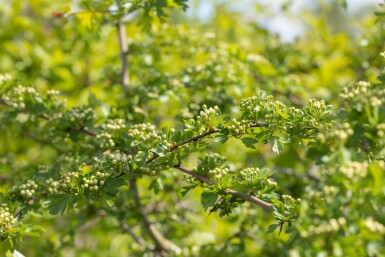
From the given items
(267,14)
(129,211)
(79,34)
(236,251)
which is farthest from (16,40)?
(236,251)

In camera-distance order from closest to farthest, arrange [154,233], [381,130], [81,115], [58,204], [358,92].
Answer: [381,130], [358,92], [58,204], [81,115], [154,233]

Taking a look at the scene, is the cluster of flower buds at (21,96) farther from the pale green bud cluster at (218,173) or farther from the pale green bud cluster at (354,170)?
the pale green bud cluster at (354,170)

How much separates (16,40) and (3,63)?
0.72 metres

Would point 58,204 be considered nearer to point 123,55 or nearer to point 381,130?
point 381,130

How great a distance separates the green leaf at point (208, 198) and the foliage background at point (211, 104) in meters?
0.38

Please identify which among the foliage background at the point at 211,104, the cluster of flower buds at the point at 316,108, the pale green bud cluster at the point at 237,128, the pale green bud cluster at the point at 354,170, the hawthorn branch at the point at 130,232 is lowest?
the hawthorn branch at the point at 130,232

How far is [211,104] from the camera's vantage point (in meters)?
3.13

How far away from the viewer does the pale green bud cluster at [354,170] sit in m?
1.48

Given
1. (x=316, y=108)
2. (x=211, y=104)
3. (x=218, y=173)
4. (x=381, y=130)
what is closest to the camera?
(x=381, y=130)

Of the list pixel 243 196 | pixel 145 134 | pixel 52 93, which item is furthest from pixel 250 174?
pixel 52 93

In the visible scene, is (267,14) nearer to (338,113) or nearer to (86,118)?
(86,118)

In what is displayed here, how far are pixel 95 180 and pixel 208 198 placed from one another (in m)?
0.48

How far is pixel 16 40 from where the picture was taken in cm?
537

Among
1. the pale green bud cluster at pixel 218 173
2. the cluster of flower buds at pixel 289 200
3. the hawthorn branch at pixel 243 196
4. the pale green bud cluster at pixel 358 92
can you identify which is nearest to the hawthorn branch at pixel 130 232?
the hawthorn branch at pixel 243 196
